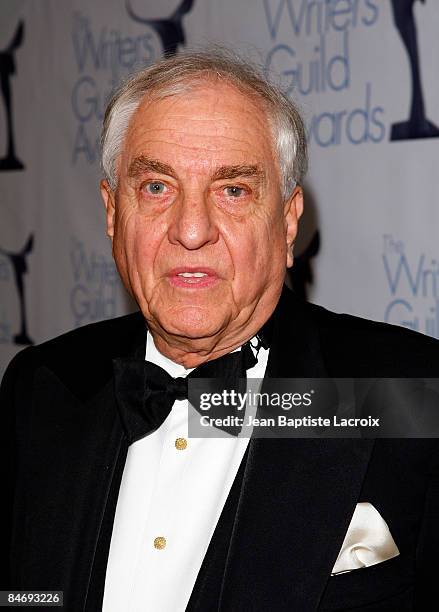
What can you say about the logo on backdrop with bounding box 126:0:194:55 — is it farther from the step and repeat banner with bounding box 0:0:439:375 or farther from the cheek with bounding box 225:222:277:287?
the cheek with bounding box 225:222:277:287

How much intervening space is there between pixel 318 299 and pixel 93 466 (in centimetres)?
119

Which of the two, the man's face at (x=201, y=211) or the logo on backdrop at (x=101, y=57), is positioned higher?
the logo on backdrop at (x=101, y=57)

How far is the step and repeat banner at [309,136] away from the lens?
7.80 feet

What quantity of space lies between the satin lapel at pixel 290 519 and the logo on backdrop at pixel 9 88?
96.0 inches

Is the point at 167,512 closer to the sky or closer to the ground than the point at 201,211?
closer to the ground

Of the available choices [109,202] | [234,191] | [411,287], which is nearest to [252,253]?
[234,191]

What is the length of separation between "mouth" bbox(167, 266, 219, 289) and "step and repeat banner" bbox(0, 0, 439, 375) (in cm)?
102

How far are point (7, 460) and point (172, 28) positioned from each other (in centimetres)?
179

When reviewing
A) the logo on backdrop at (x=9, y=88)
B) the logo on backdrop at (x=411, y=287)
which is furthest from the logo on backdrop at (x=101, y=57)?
the logo on backdrop at (x=411, y=287)

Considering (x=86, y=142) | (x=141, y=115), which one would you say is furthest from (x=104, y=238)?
(x=141, y=115)

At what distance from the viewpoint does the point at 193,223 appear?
4.81 ft

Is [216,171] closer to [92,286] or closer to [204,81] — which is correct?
[204,81]

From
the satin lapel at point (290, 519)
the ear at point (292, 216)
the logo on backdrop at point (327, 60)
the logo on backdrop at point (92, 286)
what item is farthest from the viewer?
A: the logo on backdrop at point (92, 286)

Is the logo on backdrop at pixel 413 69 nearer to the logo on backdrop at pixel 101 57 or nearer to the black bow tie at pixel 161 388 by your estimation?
the logo on backdrop at pixel 101 57
